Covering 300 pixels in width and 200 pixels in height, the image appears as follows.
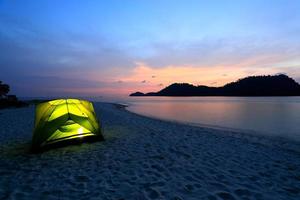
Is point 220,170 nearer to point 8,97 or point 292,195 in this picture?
point 292,195

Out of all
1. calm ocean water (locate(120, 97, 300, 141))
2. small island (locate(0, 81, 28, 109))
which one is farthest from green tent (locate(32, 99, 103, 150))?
small island (locate(0, 81, 28, 109))

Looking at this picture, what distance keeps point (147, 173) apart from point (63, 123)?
5273 millimetres

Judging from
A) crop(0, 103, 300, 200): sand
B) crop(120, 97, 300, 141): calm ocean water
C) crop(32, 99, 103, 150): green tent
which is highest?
crop(32, 99, 103, 150): green tent

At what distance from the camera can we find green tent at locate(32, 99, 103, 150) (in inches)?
381

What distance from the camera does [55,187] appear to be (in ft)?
19.7

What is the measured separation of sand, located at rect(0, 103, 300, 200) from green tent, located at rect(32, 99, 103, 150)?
0.58 m

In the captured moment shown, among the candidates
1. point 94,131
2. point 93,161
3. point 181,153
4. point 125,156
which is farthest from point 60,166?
point 181,153

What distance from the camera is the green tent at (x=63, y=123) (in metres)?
9.68

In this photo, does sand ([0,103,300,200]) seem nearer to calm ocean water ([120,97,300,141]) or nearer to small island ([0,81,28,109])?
calm ocean water ([120,97,300,141])

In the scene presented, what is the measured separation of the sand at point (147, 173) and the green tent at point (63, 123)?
1.92 feet

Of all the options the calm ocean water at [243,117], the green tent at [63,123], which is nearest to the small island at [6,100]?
the calm ocean water at [243,117]

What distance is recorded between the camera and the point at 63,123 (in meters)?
10.2

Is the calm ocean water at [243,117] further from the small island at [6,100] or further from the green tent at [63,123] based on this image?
the small island at [6,100]

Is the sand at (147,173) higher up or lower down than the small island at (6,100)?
lower down
